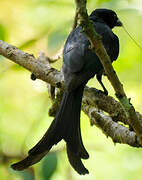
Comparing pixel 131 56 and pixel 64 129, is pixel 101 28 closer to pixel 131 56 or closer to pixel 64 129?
pixel 131 56

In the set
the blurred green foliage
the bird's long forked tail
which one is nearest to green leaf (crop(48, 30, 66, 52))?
the blurred green foliage

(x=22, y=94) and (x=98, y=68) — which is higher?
(x=98, y=68)

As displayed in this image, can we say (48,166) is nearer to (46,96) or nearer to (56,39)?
(56,39)

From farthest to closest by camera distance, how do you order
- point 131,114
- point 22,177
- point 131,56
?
point 131,56
point 22,177
point 131,114

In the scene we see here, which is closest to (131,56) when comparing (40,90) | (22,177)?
(40,90)

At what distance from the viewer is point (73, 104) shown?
322 centimetres

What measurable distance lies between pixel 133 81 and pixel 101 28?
917 millimetres

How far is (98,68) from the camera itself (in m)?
3.38

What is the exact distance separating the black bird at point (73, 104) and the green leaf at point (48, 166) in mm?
41

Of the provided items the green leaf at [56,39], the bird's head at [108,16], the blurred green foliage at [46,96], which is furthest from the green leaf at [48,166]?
the bird's head at [108,16]

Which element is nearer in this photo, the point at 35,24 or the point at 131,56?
the point at 131,56

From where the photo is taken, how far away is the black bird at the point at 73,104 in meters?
2.89

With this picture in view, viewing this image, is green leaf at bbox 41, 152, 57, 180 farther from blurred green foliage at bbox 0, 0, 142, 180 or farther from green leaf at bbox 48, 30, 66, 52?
green leaf at bbox 48, 30, 66, 52

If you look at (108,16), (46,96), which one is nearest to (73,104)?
(46,96)
